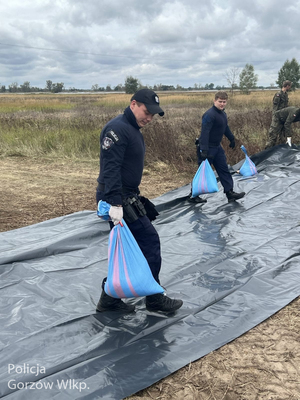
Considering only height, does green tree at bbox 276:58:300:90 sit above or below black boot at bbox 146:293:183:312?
above

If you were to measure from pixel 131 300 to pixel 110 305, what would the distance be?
10.7 inches

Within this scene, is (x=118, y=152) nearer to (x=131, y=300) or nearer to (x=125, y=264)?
(x=125, y=264)

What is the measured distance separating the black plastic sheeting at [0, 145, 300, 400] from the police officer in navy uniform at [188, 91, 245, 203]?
0.43 m

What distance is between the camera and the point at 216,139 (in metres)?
5.32

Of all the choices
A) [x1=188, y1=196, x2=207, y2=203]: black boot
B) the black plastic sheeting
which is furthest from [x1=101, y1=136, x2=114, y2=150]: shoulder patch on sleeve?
[x1=188, y1=196, x2=207, y2=203]: black boot

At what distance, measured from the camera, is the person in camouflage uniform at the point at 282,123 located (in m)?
8.24

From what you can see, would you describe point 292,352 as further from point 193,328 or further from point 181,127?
point 181,127

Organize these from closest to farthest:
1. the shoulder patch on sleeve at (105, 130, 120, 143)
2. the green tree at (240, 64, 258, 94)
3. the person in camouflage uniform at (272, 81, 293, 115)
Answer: the shoulder patch on sleeve at (105, 130, 120, 143), the person in camouflage uniform at (272, 81, 293, 115), the green tree at (240, 64, 258, 94)

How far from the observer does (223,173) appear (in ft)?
18.0

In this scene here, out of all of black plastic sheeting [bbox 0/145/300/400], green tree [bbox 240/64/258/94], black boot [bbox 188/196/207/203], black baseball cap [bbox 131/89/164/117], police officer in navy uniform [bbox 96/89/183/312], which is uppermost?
green tree [bbox 240/64/258/94]

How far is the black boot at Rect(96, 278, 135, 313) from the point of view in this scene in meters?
2.77

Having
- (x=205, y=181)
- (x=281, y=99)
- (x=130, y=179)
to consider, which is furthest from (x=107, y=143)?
(x=281, y=99)

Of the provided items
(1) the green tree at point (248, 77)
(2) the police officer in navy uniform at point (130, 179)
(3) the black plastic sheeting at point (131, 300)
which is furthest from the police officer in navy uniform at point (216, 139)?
(1) the green tree at point (248, 77)

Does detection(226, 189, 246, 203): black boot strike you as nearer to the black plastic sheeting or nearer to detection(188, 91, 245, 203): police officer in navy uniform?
detection(188, 91, 245, 203): police officer in navy uniform
